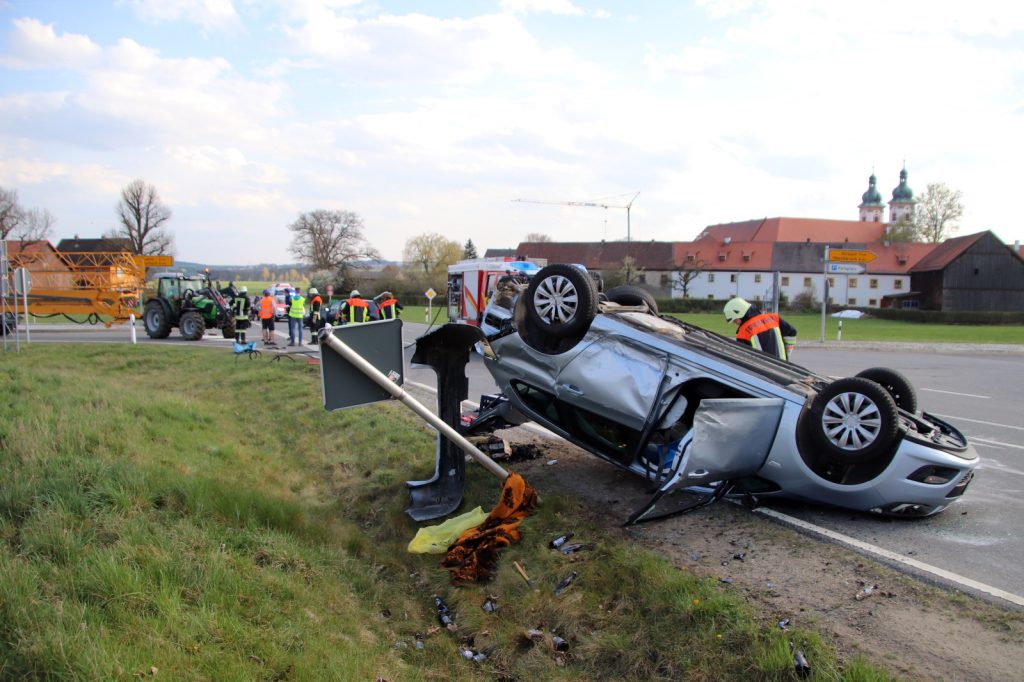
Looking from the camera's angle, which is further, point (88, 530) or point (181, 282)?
point (181, 282)

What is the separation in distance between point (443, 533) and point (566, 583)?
4.41ft

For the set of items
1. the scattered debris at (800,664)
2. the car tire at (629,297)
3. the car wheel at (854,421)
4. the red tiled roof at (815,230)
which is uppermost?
the red tiled roof at (815,230)

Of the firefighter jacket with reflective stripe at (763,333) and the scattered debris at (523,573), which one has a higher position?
the firefighter jacket with reflective stripe at (763,333)

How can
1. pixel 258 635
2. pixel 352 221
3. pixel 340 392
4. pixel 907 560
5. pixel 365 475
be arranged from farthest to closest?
pixel 352 221 < pixel 365 475 < pixel 340 392 < pixel 907 560 < pixel 258 635

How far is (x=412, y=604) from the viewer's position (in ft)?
15.2

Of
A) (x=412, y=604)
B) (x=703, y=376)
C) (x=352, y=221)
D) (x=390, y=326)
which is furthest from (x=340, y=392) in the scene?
(x=352, y=221)

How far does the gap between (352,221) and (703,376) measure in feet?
241

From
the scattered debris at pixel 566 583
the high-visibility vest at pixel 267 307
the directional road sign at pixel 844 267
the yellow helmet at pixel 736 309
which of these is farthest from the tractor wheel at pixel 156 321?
the directional road sign at pixel 844 267

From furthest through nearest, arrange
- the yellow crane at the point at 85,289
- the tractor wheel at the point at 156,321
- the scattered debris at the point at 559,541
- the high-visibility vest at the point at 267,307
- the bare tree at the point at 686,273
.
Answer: the bare tree at the point at 686,273
the yellow crane at the point at 85,289
the tractor wheel at the point at 156,321
the high-visibility vest at the point at 267,307
the scattered debris at the point at 559,541

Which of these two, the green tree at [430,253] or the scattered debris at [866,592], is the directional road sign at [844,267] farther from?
→ the green tree at [430,253]

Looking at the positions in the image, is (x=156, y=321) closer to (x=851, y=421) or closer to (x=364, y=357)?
(x=364, y=357)

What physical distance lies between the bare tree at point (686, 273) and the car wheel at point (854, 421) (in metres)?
77.1

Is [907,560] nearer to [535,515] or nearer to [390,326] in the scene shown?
[535,515]

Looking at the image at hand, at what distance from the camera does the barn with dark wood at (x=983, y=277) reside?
61.5 meters
